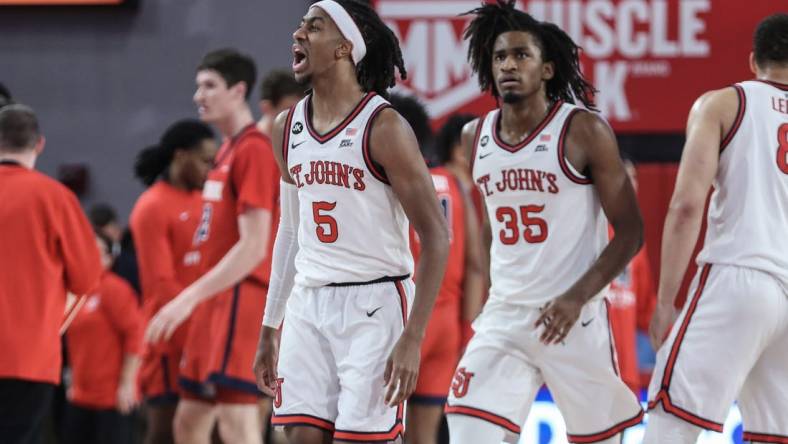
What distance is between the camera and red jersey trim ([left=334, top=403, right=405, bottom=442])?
4051 millimetres

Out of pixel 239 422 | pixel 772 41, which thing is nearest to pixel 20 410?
pixel 239 422

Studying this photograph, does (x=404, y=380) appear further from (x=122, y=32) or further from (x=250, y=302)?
(x=122, y=32)

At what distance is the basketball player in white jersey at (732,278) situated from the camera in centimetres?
457

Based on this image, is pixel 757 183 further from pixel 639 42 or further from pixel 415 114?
pixel 639 42

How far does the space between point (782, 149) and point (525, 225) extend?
3.22 ft

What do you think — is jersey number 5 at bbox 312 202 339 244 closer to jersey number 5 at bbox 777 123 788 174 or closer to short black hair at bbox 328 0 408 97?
short black hair at bbox 328 0 408 97

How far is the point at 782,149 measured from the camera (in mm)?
4699

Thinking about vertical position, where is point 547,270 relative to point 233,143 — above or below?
below

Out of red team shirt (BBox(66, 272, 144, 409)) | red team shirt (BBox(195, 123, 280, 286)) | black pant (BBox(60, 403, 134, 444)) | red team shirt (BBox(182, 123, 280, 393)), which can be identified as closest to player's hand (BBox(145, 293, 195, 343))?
red team shirt (BBox(182, 123, 280, 393))

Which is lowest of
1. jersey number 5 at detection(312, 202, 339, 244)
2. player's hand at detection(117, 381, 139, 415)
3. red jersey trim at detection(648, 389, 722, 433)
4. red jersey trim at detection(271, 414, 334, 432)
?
player's hand at detection(117, 381, 139, 415)

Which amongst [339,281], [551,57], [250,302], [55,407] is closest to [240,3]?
[55,407]

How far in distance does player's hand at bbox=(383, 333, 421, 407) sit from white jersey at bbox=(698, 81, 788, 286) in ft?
4.55

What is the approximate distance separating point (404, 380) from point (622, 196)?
48.7 inches

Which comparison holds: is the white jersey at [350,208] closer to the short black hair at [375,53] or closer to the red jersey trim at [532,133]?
the short black hair at [375,53]
